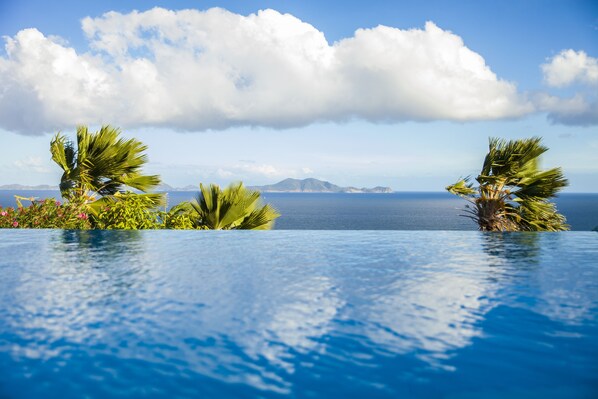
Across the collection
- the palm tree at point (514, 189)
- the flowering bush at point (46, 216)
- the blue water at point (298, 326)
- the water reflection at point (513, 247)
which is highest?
the palm tree at point (514, 189)

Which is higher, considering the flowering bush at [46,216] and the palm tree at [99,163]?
the palm tree at [99,163]

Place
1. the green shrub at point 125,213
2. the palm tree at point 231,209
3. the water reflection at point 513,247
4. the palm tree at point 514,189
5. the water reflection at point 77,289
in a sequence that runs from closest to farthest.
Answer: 1. the water reflection at point 77,289
2. the water reflection at point 513,247
3. the green shrub at point 125,213
4. the palm tree at point 231,209
5. the palm tree at point 514,189

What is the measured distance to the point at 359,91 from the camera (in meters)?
20.0

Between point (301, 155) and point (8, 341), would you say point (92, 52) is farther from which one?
point (301, 155)

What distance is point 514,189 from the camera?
1091cm

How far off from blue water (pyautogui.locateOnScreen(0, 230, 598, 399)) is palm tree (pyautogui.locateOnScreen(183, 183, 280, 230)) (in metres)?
3.69

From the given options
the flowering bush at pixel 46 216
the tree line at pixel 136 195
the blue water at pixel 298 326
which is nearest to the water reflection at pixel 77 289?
the blue water at pixel 298 326

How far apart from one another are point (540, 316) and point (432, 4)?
16286 mm

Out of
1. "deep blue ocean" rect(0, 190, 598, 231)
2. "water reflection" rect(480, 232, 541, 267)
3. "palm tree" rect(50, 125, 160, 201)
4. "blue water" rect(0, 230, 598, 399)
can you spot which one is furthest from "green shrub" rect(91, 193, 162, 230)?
"water reflection" rect(480, 232, 541, 267)

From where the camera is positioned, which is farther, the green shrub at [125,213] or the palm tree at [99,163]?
the palm tree at [99,163]

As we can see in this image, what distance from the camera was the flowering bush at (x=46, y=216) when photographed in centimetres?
936

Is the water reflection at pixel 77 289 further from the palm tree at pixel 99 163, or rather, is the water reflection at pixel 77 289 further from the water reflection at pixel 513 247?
the water reflection at pixel 513 247

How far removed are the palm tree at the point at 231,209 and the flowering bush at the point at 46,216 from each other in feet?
6.78

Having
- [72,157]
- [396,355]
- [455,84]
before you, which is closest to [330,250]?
[396,355]
